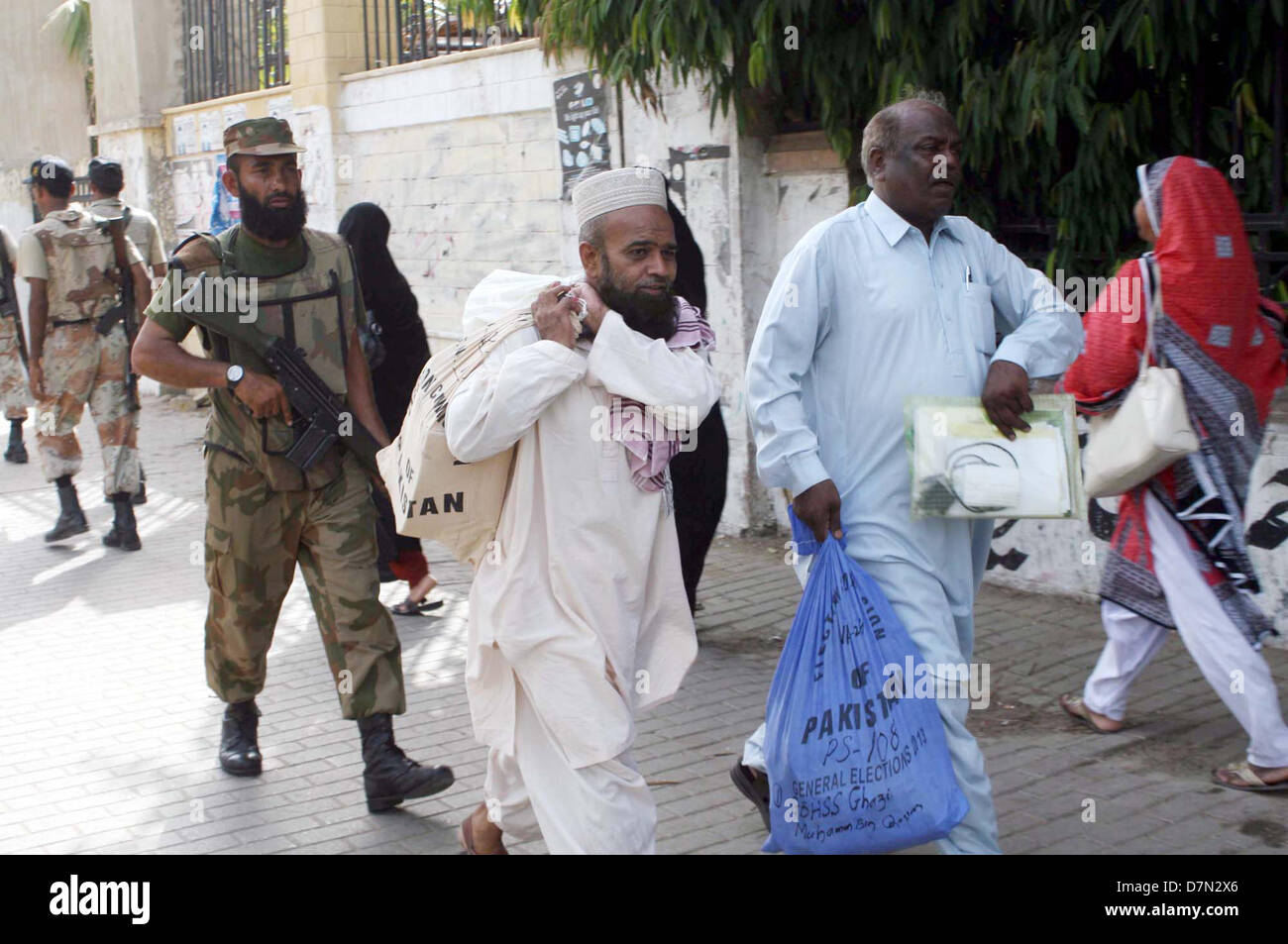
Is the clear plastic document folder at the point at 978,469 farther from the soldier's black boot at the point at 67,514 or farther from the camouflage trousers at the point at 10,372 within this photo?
the camouflage trousers at the point at 10,372

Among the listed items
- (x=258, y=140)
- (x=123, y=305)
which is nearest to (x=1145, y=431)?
(x=258, y=140)

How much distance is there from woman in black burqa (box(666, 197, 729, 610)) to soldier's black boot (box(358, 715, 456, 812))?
63.7 inches

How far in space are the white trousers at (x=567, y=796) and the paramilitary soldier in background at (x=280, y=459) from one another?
1079mm

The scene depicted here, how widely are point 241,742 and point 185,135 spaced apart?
38.5ft

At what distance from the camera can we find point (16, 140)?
20.6 metres

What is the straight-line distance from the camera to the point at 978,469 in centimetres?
358

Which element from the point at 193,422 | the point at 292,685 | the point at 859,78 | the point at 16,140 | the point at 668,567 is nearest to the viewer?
the point at 668,567

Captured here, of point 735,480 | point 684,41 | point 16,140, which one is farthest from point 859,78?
point 16,140

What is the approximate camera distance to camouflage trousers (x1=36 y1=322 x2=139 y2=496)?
8.71 meters

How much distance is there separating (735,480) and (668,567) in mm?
4676

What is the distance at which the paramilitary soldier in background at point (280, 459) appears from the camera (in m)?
4.54

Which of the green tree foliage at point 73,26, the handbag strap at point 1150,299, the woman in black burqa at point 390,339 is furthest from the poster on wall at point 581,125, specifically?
the green tree foliage at point 73,26
